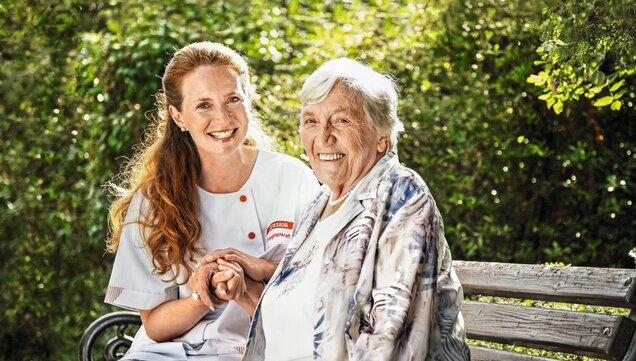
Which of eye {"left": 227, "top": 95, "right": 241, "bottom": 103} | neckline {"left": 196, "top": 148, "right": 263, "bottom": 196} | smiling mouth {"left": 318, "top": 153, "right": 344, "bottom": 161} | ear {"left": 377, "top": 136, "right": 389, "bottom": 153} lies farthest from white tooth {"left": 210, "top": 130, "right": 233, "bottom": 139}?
ear {"left": 377, "top": 136, "right": 389, "bottom": 153}

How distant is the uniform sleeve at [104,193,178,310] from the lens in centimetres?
347

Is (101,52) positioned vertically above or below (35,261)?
above

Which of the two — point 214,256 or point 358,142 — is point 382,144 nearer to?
point 358,142

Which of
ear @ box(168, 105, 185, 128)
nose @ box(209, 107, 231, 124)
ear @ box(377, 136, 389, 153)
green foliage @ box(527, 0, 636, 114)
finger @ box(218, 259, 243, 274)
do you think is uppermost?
green foliage @ box(527, 0, 636, 114)

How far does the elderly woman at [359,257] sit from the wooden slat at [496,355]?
1.82ft

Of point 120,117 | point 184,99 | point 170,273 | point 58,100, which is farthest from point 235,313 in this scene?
point 58,100

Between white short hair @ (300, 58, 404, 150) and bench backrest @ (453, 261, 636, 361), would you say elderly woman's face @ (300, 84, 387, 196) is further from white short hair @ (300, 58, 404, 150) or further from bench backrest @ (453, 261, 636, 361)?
bench backrest @ (453, 261, 636, 361)

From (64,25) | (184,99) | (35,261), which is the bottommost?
(35,261)

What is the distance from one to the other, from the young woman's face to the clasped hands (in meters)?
0.45

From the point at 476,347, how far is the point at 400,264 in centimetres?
106

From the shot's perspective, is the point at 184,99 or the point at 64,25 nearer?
the point at 184,99

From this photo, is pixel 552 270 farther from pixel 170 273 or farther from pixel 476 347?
pixel 170 273

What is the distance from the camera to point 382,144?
2.95 metres

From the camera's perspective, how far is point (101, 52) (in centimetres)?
612
